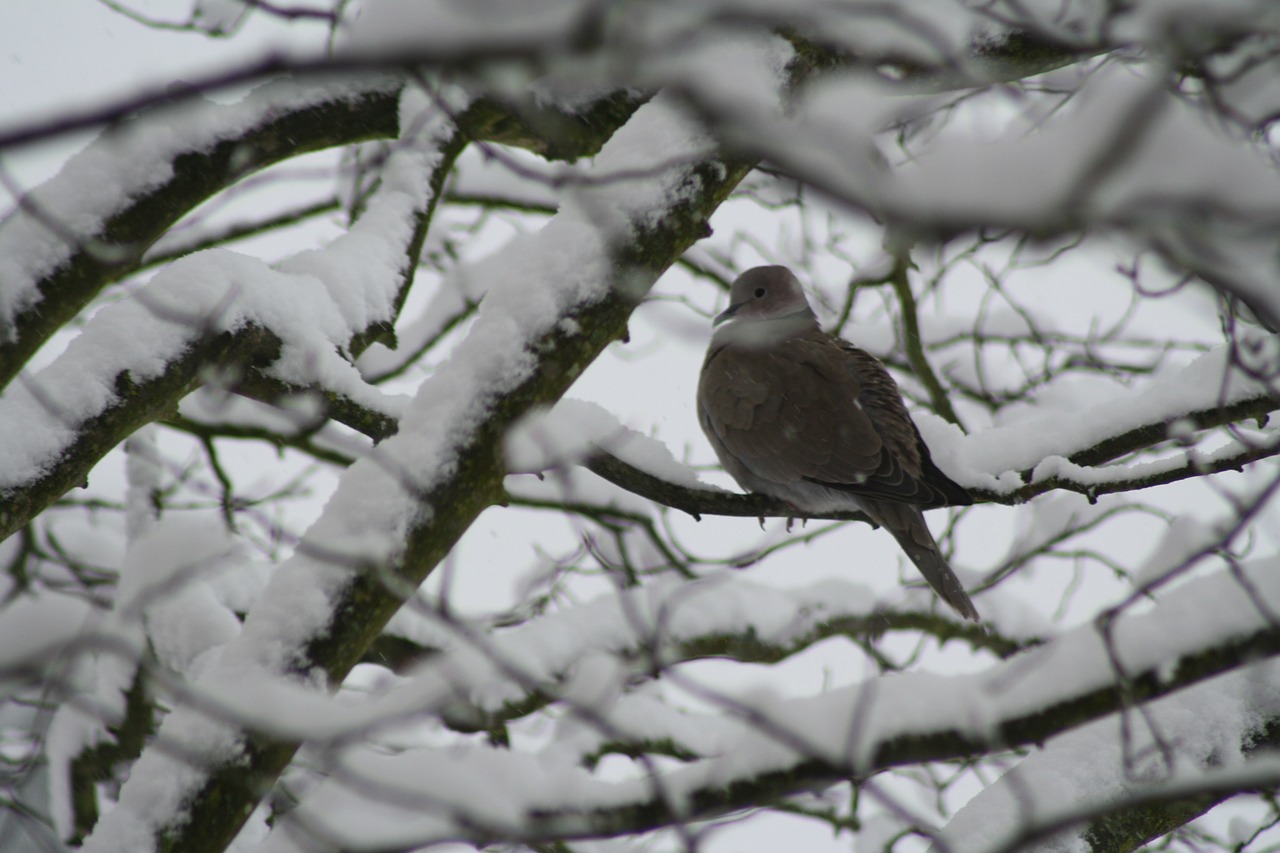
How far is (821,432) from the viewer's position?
3.68 m

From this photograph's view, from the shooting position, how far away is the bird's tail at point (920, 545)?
11.1ft

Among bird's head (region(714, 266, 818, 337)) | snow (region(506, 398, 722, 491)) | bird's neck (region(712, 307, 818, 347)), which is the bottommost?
snow (region(506, 398, 722, 491))

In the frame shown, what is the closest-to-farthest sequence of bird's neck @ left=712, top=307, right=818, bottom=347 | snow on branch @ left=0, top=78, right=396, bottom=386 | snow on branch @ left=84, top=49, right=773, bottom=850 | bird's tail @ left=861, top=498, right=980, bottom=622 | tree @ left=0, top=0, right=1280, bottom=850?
1. tree @ left=0, top=0, right=1280, bottom=850
2. snow on branch @ left=84, top=49, right=773, bottom=850
3. snow on branch @ left=0, top=78, right=396, bottom=386
4. bird's tail @ left=861, top=498, right=980, bottom=622
5. bird's neck @ left=712, top=307, right=818, bottom=347

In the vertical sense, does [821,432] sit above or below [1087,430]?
above

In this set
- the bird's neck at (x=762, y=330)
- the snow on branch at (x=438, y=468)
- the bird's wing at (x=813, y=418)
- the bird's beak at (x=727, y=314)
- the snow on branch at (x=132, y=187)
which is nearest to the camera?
the snow on branch at (x=438, y=468)

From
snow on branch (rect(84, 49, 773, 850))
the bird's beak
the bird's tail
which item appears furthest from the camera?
the bird's beak

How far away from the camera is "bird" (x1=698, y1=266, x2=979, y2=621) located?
3.43m

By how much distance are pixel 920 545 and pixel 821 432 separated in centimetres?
56

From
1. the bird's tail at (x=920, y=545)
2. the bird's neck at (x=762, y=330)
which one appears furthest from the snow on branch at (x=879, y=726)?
the bird's neck at (x=762, y=330)

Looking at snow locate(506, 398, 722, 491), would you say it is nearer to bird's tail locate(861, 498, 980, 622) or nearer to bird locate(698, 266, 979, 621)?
bird locate(698, 266, 979, 621)

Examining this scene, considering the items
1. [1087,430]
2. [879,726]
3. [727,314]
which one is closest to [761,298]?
[727,314]

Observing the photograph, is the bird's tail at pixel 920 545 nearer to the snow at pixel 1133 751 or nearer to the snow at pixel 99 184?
the snow at pixel 1133 751

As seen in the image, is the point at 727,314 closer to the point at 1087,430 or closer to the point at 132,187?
the point at 1087,430

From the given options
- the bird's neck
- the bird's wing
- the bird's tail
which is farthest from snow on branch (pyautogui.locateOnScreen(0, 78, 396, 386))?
the bird's tail
